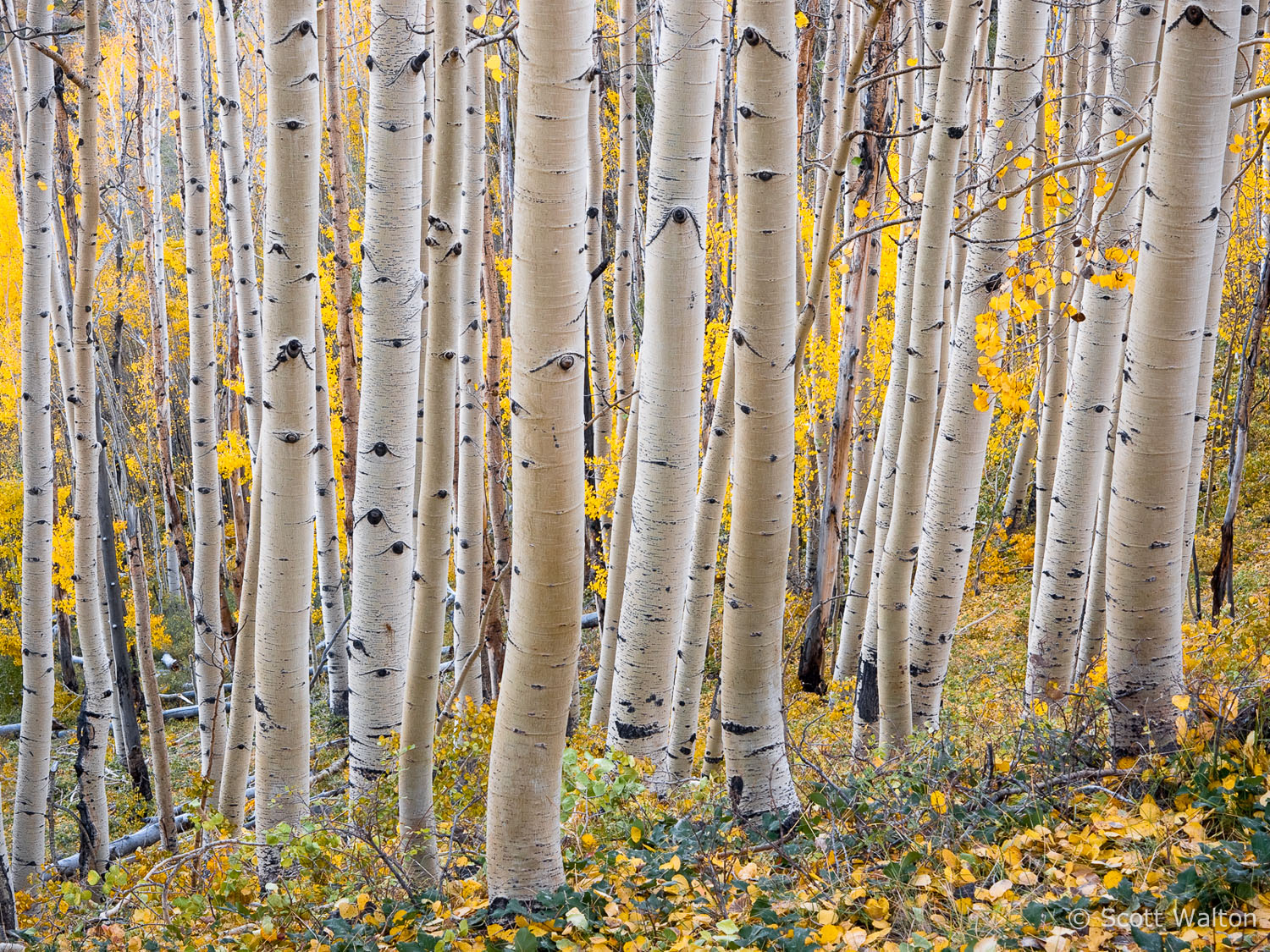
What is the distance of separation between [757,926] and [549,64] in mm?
2121

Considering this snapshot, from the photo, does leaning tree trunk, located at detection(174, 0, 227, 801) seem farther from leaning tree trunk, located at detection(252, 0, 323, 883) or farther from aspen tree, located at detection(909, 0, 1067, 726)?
aspen tree, located at detection(909, 0, 1067, 726)

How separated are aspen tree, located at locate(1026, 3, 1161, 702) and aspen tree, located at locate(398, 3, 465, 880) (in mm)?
2710

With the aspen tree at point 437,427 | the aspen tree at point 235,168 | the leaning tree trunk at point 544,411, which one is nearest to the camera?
the leaning tree trunk at point 544,411

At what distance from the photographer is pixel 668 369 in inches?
121

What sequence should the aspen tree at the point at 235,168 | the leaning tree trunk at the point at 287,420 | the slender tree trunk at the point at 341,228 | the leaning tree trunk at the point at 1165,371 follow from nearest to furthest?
the leaning tree trunk at the point at 1165,371, the leaning tree trunk at the point at 287,420, the aspen tree at the point at 235,168, the slender tree trunk at the point at 341,228

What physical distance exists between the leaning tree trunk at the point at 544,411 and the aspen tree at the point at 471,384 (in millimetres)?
1744

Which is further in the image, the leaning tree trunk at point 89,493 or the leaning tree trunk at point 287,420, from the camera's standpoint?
the leaning tree trunk at point 89,493

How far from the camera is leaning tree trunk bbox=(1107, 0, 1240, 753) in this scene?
237 centimetres

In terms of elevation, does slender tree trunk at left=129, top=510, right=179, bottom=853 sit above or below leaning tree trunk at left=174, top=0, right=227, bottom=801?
below

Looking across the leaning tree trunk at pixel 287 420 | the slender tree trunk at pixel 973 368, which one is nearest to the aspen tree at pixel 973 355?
the slender tree trunk at pixel 973 368

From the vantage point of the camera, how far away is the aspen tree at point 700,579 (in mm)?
3646

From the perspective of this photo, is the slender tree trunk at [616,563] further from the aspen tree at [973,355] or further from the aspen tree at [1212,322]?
the aspen tree at [1212,322]

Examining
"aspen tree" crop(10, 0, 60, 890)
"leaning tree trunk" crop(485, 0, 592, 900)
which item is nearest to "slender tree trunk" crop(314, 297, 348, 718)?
"aspen tree" crop(10, 0, 60, 890)

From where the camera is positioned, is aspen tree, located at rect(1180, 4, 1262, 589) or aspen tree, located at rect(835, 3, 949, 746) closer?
aspen tree, located at rect(1180, 4, 1262, 589)
